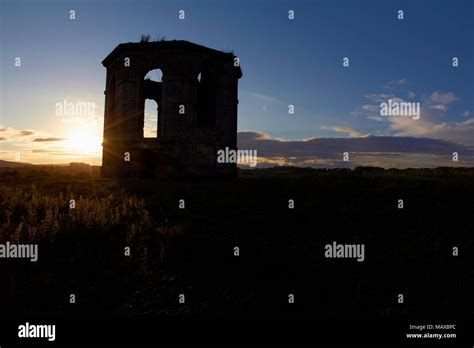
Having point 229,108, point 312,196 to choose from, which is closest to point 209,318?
point 312,196

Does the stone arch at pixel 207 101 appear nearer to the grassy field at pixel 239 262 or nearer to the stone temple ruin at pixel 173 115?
the stone temple ruin at pixel 173 115

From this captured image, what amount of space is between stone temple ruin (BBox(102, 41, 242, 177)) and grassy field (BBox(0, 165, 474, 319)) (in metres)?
7.30

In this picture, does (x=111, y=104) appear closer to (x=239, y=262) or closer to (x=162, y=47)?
(x=162, y=47)

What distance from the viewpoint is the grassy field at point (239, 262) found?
198 inches

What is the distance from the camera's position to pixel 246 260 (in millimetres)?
6887

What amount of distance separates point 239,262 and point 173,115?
12519 mm

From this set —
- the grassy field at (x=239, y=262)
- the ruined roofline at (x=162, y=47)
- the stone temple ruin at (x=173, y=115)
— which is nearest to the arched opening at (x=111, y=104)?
the stone temple ruin at (x=173, y=115)

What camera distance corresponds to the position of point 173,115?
58.7 feet

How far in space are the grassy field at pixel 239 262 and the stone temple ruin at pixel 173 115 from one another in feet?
24.0

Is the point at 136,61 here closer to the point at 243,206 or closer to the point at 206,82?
the point at 206,82

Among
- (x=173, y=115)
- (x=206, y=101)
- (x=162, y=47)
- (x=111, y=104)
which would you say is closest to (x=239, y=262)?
(x=173, y=115)

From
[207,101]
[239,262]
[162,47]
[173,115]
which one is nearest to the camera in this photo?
[239,262]

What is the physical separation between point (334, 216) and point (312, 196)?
8.63ft

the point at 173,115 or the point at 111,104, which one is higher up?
the point at 111,104
